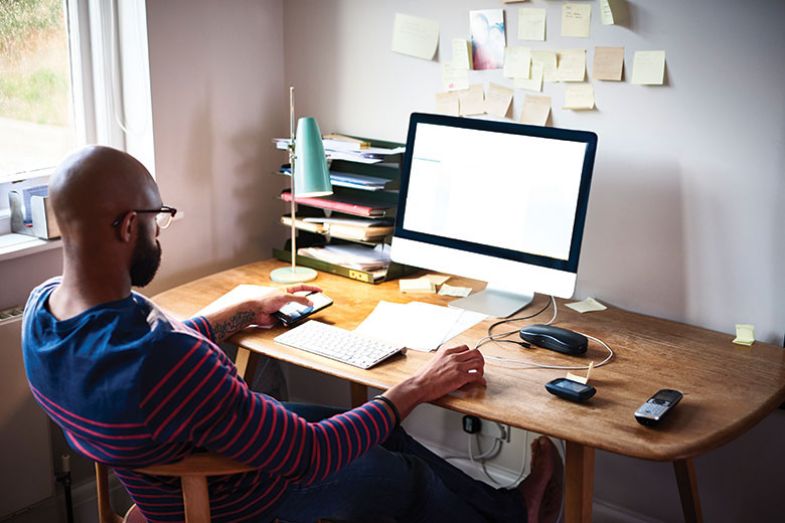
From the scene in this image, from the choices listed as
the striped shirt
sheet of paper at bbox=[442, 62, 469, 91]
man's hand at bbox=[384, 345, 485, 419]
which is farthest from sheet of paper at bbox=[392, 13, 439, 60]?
the striped shirt

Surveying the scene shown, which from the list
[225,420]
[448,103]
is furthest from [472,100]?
[225,420]

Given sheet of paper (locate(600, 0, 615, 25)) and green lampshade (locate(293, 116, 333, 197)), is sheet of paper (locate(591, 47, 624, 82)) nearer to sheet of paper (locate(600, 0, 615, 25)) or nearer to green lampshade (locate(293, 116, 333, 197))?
sheet of paper (locate(600, 0, 615, 25))

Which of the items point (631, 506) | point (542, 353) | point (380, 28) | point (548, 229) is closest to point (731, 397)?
point (542, 353)

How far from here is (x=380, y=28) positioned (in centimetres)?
250

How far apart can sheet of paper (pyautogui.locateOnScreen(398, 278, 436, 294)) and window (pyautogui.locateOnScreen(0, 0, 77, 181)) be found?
97 cm

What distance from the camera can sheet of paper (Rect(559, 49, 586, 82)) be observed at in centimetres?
215

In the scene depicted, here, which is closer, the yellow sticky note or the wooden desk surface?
the wooden desk surface

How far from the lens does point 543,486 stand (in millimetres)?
2029

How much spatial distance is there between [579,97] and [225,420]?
4.05 feet

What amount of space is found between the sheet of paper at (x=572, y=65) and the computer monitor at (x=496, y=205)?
0.76 ft

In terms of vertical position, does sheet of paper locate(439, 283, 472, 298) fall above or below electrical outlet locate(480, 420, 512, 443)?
above

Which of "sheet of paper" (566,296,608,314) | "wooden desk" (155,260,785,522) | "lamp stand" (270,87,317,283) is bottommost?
"wooden desk" (155,260,785,522)

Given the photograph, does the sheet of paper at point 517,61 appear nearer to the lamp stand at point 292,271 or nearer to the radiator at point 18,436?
the lamp stand at point 292,271

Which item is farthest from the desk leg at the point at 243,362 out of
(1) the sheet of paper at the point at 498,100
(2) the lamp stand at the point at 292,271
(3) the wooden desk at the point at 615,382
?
(1) the sheet of paper at the point at 498,100
